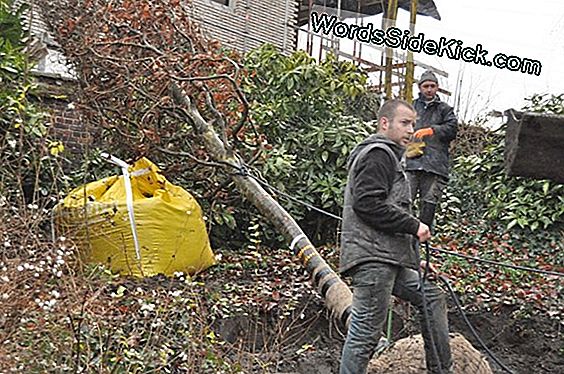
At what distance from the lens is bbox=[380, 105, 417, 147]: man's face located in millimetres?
4113

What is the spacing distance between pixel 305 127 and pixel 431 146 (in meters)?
2.98

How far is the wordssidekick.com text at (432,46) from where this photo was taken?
408 inches

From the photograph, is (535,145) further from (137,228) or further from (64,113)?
(64,113)

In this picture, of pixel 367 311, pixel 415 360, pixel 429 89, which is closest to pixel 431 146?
pixel 429 89

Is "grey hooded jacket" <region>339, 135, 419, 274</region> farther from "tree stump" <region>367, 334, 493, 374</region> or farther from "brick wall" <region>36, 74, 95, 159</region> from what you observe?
"brick wall" <region>36, 74, 95, 159</region>

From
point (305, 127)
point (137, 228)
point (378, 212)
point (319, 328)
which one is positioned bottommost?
point (319, 328)

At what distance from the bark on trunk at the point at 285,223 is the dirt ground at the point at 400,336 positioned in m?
0.39

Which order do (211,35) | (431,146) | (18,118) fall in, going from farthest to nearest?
(211,35) → (18,118) → (431,146)

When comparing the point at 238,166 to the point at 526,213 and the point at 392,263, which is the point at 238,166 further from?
the point at 526,213

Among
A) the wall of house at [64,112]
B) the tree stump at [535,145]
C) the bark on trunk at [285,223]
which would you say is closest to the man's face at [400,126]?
the tree stump at [535,145]

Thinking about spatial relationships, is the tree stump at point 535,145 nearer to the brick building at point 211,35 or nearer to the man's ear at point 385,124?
the man's ear at point 385,124

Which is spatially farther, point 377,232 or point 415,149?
point 415,149

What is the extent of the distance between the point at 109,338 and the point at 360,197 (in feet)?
4.71

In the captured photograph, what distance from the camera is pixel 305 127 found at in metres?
9.41
